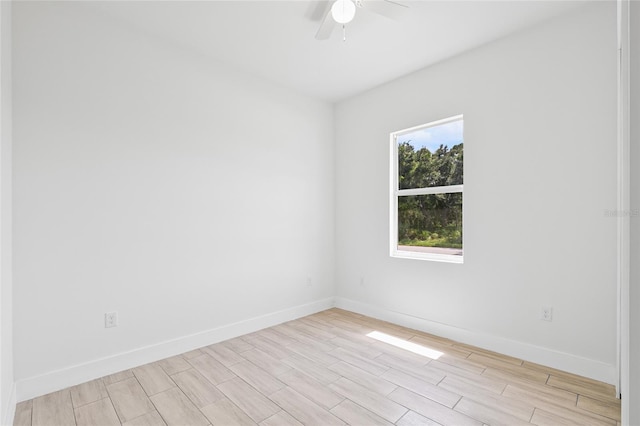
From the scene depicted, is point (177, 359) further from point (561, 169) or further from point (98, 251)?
point (561, 169)

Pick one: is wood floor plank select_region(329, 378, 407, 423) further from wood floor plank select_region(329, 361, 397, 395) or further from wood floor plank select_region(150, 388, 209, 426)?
wood floor plank select_region(150, 388, 209, 426)

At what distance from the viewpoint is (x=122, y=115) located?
8.25 feet

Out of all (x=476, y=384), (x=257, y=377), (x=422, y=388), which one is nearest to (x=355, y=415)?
(x=422, y=388)

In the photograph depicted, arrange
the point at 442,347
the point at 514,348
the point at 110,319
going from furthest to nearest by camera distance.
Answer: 1. the point at 442,347
2. the point at 514,348
3. the point at 110,319

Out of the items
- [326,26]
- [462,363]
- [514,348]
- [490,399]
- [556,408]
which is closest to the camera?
[556,408]

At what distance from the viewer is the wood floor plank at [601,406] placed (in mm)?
1868

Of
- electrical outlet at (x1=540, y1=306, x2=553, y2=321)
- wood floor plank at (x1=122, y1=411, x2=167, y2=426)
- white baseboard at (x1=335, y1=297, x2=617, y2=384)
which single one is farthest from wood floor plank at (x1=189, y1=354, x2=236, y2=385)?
electrical outlet at (x1=540, y1=306, x2=553, y2=321)

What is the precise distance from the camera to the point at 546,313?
250 centimetres

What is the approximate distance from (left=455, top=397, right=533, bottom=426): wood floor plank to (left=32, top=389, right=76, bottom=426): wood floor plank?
2.37 m

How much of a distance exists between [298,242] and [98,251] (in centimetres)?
205

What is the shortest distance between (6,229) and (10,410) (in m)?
1.07

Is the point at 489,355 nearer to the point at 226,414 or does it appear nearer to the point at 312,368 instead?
the point at 312,368

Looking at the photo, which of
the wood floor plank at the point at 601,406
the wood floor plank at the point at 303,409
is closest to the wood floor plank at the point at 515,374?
the wood floor plank at the point at 601,406

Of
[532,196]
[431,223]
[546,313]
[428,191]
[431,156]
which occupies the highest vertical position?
[431,156]
